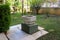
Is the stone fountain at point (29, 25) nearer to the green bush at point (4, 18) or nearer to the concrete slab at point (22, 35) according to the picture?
the concrete slab at point (22, 35)

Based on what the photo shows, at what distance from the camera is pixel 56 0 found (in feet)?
29.0

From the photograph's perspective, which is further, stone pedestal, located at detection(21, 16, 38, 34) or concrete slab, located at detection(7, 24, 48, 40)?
stone pedestal, located at detection(21, 16, 38, 34)

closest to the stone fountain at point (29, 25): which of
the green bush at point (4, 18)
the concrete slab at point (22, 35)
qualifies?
the concrete slab at point (22, 35)

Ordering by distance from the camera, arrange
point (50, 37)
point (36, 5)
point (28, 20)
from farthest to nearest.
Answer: point (36, 5), point (28, 20), point (50, 37)

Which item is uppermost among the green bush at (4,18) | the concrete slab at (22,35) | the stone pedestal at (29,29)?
the green bush at (4,18)

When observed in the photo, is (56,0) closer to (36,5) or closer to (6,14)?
(36,5)

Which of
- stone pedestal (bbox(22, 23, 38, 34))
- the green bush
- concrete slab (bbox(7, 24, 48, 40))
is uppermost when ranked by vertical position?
the green bush

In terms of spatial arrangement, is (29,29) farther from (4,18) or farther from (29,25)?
(4,18)

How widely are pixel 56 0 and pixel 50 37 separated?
202 inches

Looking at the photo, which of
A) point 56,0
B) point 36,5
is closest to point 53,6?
point 56,0

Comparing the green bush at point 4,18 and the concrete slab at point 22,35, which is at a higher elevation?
the green bush at point 4,18

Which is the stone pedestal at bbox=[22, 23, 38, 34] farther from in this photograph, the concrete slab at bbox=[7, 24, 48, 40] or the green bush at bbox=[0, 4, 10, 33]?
the green bush at bbox=[0, 4, 10, 33]

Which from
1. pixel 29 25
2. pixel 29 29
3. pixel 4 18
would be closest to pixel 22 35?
pixel 29 29

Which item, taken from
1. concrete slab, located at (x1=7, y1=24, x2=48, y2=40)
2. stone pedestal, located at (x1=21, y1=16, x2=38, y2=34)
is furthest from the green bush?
stone pedestal, located at (x1=21, y1=16, x2=38, y2=34)
